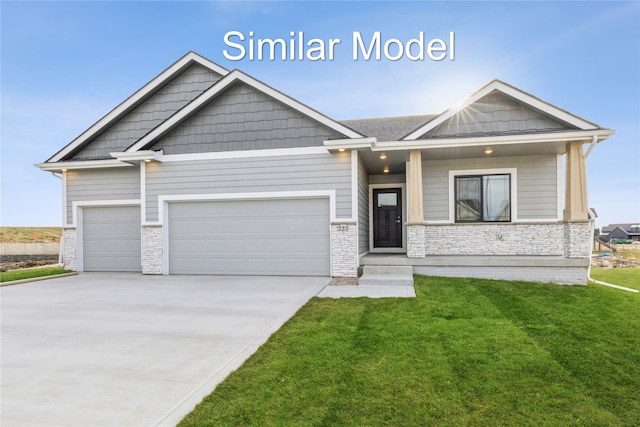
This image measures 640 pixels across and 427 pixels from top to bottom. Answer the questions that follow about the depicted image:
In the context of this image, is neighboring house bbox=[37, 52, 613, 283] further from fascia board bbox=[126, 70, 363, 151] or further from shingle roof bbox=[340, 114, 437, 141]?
shingle roof bbox=[340, 114, 437, 141]

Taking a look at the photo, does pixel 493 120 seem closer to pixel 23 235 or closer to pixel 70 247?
pixel 70 247

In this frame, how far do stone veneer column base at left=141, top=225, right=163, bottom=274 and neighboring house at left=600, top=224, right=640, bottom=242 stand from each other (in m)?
67.7

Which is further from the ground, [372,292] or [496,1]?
[496,1]

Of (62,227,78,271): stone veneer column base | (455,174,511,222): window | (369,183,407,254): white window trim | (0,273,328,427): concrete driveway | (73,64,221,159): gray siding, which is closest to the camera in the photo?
(0,273,328,427): concrete driveway

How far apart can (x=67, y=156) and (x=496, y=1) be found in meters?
15.4

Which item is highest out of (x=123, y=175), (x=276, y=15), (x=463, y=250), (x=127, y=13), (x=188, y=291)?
(x=127, y=13)

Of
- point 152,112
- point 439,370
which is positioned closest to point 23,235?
point 152,112

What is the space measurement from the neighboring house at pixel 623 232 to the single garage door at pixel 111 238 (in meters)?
68.1

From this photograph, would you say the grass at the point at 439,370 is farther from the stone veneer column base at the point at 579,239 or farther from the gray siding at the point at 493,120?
the gray siding at the point at 493,120

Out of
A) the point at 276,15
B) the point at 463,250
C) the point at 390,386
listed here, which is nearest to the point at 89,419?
the point at 390,386

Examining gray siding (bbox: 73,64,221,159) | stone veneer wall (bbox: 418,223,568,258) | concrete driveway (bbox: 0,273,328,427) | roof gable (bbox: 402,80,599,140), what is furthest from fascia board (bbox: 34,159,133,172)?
stone veneer wall (bbox: 418,223,568,258)

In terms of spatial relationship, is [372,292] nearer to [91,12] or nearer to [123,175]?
[123,175]

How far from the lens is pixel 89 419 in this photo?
8.54 ft

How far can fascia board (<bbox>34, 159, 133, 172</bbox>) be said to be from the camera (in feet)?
35.8
